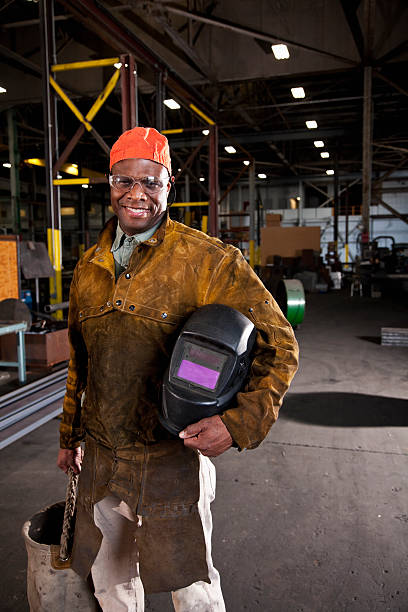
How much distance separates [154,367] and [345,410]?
3.57 meters

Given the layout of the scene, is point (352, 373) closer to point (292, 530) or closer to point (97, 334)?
point (292, 530)

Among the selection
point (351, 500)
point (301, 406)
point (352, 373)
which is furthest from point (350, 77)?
point (351, 500)

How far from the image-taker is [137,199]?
1.43m

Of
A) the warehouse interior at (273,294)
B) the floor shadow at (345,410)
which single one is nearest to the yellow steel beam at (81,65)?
the warehouse interior at (273,294)

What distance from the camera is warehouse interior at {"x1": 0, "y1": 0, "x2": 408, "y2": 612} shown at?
7.84 feet

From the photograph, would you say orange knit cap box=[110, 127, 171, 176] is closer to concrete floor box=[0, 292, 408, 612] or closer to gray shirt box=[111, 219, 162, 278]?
gray shirt box=[111, 219, 162, 278]

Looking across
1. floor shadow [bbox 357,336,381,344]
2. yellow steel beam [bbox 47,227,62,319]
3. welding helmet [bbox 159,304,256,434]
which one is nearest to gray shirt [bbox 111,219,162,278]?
welding helmet [bbox 159,304,256,434]

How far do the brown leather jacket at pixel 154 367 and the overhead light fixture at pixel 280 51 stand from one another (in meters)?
11.2

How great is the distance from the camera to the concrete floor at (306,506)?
211 cm

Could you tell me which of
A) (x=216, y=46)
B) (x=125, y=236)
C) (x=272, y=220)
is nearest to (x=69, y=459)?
(x=125, y=236)

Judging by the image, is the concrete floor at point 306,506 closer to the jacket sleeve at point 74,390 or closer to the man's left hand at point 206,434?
the jacket sleeve at point 74,390

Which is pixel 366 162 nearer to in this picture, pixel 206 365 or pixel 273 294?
pixel 273 294

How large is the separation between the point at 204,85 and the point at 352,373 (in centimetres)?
1090

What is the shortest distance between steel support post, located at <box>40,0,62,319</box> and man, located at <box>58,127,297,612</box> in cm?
541
